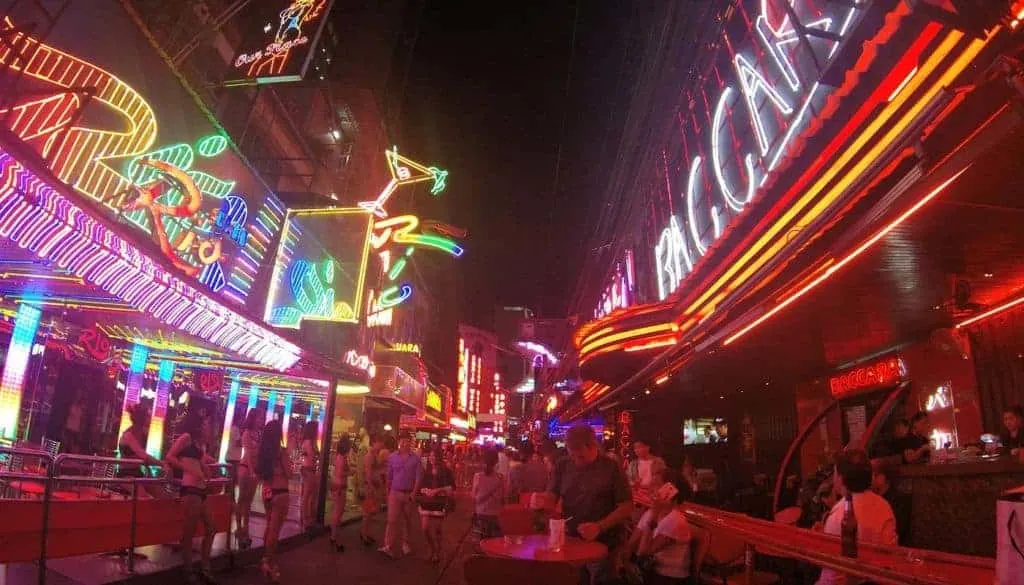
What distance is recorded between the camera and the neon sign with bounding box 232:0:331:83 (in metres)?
12.4

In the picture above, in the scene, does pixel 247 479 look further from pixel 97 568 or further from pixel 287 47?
pixel 287 47

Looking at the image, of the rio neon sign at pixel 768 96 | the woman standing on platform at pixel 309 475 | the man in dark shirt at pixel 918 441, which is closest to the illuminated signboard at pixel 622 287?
the rio neon sign at pixel 768 96

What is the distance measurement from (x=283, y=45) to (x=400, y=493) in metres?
9.29

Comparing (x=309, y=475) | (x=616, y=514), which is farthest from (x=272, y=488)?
(x=616, y=514)

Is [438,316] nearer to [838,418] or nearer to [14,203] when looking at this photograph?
[838,418]

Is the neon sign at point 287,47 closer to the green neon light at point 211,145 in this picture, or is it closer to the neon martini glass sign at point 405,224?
the green neon light at point 211,145

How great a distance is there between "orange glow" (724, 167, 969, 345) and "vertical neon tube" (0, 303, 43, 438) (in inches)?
419

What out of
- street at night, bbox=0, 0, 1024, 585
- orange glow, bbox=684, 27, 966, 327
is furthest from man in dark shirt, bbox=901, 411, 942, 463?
orange glow, bbox=684, 27, 966, 327

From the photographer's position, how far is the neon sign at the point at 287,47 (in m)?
12.4

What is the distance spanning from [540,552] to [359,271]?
13.5m

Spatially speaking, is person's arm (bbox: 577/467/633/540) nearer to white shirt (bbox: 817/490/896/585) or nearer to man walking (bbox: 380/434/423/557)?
white shirt (bbox: 817/490/896/585)

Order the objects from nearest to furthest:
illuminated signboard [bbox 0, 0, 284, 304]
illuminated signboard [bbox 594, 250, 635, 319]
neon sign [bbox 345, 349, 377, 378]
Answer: illuminated signboard [bbox 0, 0, 284, 304] < illuminated signboard [bbox 594, 250, 635, 319] < neon sign [bbox 345, 349, 377, 378]

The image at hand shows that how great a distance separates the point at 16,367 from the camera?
963cm

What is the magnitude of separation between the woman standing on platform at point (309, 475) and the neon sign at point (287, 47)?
22.9ft
